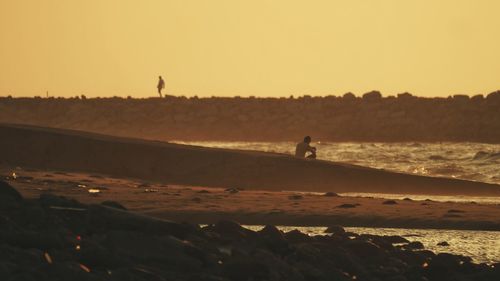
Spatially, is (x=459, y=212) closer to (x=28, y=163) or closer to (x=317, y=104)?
(x=28, y=163)

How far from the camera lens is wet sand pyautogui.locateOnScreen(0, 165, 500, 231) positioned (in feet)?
52.6

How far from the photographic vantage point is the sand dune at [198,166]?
75.8ft

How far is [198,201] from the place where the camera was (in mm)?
17375

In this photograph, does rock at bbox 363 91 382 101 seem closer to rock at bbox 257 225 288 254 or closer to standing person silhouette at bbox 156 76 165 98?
standing person silhouette at bbox 156 76 165 98

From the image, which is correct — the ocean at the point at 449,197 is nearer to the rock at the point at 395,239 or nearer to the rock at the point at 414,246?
the rock at the point at 414,246

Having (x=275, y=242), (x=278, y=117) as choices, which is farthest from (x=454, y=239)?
(x=278, y=117)

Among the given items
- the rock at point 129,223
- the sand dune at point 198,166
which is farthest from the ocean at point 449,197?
the rock at point 129,223

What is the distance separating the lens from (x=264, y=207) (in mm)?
16953

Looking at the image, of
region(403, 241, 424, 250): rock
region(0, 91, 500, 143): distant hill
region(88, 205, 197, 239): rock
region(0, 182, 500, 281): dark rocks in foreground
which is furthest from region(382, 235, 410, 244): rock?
region(0, 91, 500, 143): distant hill

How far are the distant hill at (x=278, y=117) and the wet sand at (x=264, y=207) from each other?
54.4 meters

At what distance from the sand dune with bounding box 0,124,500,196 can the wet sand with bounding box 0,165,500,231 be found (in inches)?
135

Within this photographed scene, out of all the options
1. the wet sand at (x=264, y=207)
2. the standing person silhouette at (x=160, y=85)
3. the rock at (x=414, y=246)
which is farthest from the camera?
the standing person silhouette at (x=160, y=85)

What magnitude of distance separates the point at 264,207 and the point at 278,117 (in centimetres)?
6191

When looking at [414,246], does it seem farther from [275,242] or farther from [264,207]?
[264,207]
